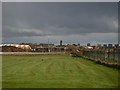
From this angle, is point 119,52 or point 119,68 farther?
point 119,52

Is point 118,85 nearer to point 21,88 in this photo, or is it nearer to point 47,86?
point 47,86

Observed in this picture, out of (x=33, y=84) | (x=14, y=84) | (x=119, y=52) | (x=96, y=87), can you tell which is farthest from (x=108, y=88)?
(x=119, y=52)

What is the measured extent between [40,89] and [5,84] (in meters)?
2.63

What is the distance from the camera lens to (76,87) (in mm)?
15328

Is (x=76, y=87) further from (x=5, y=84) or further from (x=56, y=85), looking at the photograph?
(x=5, y=84)

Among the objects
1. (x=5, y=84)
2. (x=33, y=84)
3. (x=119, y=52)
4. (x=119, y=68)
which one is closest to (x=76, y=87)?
(x=33, y=84)

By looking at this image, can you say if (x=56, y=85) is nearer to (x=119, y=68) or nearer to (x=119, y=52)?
(x=119, y=68)

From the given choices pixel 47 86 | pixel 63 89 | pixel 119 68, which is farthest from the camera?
pixel 119 68

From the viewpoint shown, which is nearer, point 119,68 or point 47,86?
point 47,86

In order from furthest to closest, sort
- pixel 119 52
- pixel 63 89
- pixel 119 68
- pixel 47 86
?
pixel 119 52 < pixel 119 68 < pixel 47 86 < pixel 63 89

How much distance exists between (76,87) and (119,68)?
444 inches

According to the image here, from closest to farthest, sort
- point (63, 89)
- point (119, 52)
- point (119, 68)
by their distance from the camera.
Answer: point (63, 89)
point (119, 68)
point (119, 52)

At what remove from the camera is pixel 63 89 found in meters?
14.7

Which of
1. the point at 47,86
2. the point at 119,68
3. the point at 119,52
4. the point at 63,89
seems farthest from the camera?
the point at 119,52
